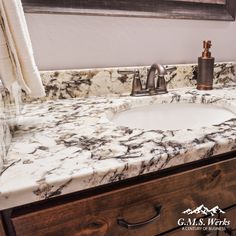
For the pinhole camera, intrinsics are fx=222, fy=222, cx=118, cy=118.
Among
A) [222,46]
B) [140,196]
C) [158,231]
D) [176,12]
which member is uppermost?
[176,12]

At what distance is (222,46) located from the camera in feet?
3.53

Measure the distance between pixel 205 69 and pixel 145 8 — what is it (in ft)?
1.11

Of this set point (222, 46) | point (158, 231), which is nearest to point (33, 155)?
point (158, 231)

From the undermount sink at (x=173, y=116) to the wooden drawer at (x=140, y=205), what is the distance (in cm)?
34

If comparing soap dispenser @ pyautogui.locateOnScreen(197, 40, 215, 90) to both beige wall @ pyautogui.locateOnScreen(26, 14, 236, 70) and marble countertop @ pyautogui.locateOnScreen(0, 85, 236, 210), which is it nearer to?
beige wall @ pyautogui.locateOnScreen(26, 14, 236, 70)

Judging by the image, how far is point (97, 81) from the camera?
2.74 ft

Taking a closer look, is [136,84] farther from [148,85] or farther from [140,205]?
[140,205]

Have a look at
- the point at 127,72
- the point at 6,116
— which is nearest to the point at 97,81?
the point at 127,72

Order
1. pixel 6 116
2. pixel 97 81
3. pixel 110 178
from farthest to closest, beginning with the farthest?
pixel 97 81 → pixel 6 116 → pixel 110 178

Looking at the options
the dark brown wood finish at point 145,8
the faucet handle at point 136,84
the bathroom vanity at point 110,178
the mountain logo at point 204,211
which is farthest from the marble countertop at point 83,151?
the dark brown wood finish at point 145,8

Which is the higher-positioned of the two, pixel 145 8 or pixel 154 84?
pixel 145 8

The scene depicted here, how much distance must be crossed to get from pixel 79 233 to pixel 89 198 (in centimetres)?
7

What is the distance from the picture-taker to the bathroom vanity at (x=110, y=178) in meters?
0.36

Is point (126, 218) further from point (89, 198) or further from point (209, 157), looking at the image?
point (209, 157)
